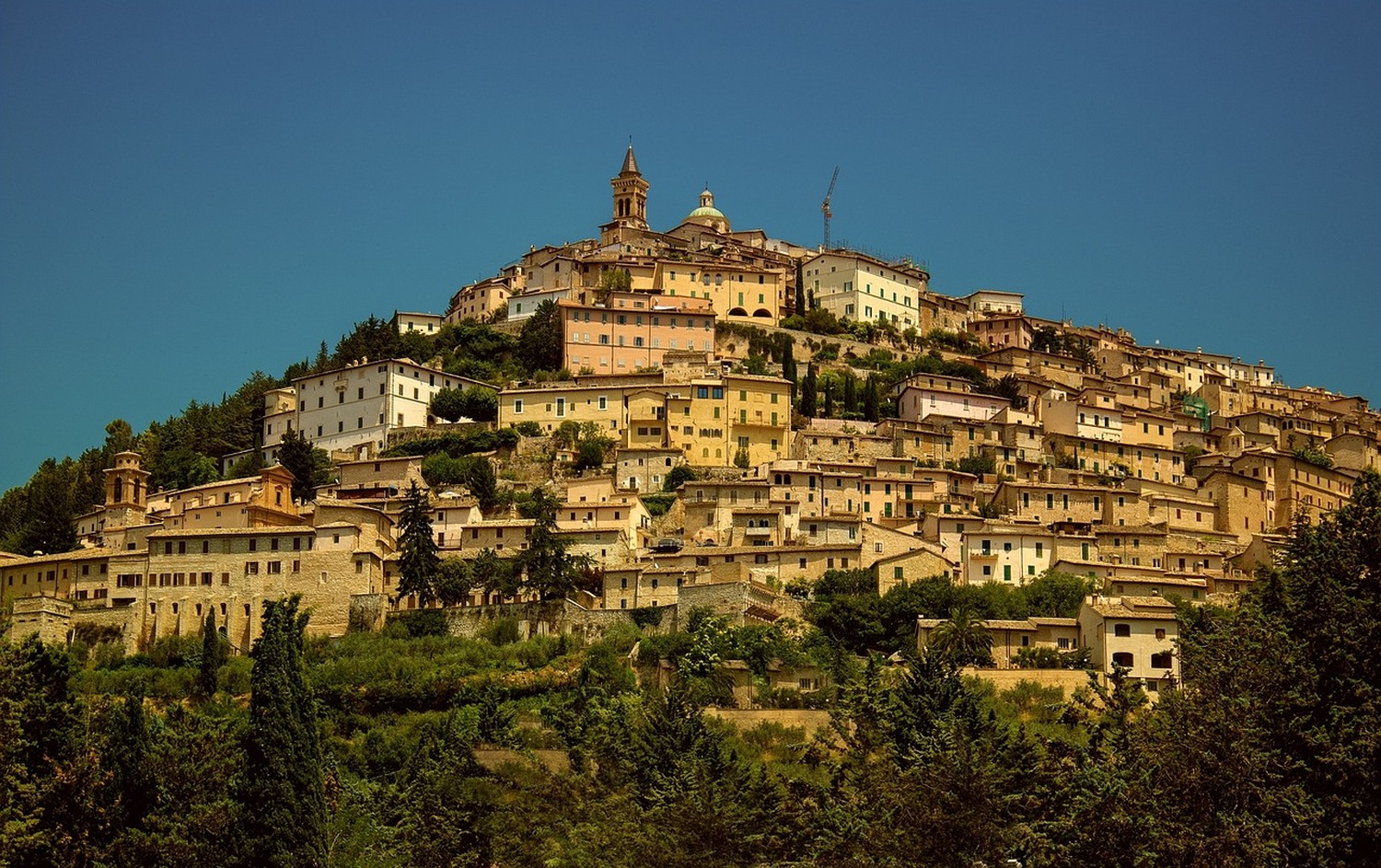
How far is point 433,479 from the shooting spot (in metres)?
74.1

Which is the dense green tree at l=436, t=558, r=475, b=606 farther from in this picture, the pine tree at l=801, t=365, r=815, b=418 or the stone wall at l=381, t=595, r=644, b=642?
the pine tree at l=801, t=365, r=815, b=418

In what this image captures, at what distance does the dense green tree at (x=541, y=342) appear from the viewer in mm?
87812

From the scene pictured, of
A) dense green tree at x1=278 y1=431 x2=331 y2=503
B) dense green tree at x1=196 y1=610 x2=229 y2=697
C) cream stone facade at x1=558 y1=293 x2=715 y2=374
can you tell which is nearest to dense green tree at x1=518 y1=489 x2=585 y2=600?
dense green tree at x1=196 y1=610 x2=229 y2=697

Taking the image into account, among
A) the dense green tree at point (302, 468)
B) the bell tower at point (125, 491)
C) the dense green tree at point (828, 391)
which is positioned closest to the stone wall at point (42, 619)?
the bell tower at point (125, 491)

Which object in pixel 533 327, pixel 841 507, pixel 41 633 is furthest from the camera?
pixel 533 327

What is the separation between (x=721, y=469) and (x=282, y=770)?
3644 centimetres

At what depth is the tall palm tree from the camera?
55.4 m

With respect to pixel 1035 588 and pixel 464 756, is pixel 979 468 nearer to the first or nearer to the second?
pixel 1035 588

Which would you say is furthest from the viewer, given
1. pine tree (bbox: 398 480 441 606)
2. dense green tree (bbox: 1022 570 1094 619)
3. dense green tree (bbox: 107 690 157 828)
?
pine tree (bbox: 398 480 441 606)

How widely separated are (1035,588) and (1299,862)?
90.0 feet

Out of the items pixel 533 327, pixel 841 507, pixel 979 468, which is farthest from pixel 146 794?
pixel 533 327

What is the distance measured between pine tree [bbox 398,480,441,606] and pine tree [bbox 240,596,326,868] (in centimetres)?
1844

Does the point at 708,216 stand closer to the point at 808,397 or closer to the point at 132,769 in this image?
the point at 808,397

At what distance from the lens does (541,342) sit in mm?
88250
